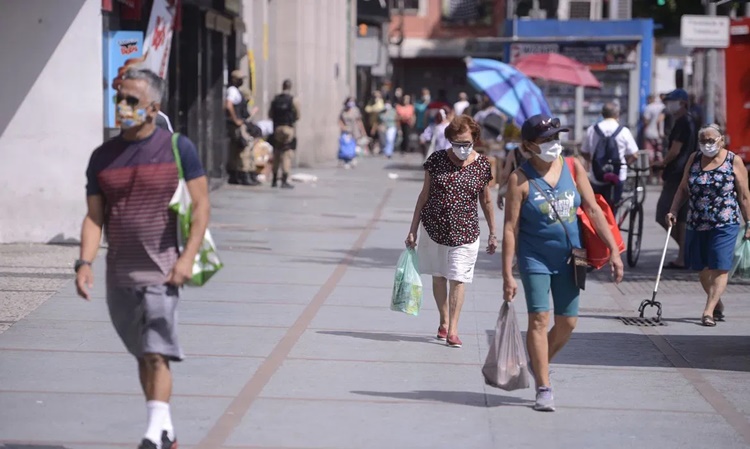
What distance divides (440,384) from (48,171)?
24.1ft

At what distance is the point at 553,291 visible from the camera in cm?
744

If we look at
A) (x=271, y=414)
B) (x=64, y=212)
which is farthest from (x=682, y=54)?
(x=271, y=414)

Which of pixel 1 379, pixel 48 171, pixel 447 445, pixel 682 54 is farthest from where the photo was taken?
pixel 682 54

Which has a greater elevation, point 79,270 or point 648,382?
point 79,270

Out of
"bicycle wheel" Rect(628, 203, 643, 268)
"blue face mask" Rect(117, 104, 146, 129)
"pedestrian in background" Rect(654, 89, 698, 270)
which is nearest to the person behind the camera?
"blue face mask" Rect(117, 104, 146, 129)

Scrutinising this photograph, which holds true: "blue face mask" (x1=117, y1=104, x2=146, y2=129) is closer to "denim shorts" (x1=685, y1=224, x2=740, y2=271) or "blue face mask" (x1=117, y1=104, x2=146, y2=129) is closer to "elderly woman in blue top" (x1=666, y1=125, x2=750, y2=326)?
"elderly woman in blue top" (x1=666, y1=125, x2=750, y2=326)

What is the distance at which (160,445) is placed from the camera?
240 inches

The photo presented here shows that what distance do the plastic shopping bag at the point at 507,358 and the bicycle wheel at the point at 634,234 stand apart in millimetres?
7239

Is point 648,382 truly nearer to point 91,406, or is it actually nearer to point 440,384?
point 440,384

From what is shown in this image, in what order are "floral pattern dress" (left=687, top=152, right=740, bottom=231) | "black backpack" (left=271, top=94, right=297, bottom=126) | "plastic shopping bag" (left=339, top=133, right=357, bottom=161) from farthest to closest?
"plastic shopping bag" (left=339, top=133, right=357, bottom=161)
"black backpack" (left=271, top=94, right=297, bottom=126)
"floral pattern dress" (left=687, top=152, right=740, bottom=231)

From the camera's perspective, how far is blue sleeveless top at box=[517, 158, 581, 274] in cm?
732

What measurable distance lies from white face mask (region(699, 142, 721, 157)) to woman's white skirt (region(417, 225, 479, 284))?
2.20 m

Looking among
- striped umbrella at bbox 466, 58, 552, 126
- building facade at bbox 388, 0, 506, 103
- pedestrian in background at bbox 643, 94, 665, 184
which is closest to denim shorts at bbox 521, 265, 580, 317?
striped umbrella at bbox 466, 58, 552, 126

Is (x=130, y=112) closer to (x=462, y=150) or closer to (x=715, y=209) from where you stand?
(x=462, y=150)
